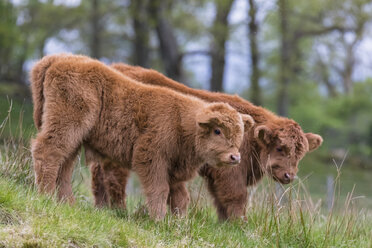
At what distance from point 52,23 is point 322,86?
29730 mm

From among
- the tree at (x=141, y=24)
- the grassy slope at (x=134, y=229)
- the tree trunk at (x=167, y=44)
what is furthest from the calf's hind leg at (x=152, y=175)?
the tree at (x=141, y=24)

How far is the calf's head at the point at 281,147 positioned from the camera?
754cm

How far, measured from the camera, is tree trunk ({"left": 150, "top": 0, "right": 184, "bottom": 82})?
18328mm

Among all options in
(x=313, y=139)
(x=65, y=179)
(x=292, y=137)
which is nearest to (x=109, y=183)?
(x=65, y=179)

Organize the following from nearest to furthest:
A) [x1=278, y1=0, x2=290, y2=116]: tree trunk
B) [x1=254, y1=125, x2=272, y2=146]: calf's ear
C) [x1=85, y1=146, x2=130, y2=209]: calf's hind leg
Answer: [x1=254, y1=125, x2=272, y2=146]: calf's ear
[x1=85, y1=146, x2=130, y2=209]: calf's hind leg
[x1=278, y1=0, x2=290, y2=116]: tree trunk

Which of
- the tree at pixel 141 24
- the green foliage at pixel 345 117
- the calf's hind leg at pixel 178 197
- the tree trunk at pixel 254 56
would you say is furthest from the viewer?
the green foliage at pixel 345 117

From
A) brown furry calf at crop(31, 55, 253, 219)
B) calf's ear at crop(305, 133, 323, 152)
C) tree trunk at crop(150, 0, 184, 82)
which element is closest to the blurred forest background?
tree trunk at crop(150, 0, 184, 82)

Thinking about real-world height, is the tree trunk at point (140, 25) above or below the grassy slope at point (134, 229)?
above

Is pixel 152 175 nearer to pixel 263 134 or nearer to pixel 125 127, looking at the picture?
pixel 125 127

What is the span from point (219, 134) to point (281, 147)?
4.86ft

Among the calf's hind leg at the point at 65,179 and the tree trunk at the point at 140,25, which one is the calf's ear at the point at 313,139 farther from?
the tree trunk at the point at 140,25

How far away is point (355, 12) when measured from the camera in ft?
67.0

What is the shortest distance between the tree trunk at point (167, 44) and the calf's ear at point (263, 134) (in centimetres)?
1082

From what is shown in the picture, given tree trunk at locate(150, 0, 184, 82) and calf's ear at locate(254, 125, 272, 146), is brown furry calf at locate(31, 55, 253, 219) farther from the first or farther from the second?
tree trunk at locate(150, 0, 184, 82)
